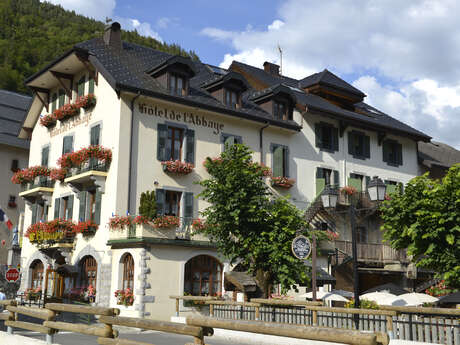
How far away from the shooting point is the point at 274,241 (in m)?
20.5

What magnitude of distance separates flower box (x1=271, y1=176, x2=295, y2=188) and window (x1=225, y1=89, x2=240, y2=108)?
421cm

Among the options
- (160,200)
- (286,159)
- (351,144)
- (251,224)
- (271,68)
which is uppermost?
(271,68)

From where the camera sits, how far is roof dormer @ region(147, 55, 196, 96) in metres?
26.8

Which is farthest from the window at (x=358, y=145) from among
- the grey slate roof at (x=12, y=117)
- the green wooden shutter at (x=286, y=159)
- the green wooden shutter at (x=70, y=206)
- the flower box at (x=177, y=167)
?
the grey slate roof at (x=12, y=117)

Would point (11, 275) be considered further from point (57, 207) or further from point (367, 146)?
point (367, 146)

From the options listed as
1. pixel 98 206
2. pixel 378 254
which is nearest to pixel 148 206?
pixel 98 206

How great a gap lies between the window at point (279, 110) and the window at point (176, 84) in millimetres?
5732

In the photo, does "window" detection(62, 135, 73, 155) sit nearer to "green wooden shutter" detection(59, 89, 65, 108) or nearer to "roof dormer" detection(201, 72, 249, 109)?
"green wooden shutter" detection(59, 89, 65, 108)

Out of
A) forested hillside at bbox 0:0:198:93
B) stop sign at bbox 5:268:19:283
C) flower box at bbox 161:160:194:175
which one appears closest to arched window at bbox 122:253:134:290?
flower box at bbox 161:160:194:175

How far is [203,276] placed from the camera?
25234 millimetres

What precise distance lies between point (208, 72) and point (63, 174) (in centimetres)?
1019

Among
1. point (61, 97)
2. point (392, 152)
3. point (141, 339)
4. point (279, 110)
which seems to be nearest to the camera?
point (141, 339)

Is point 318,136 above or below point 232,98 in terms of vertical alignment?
below

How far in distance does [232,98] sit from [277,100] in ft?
9.97
